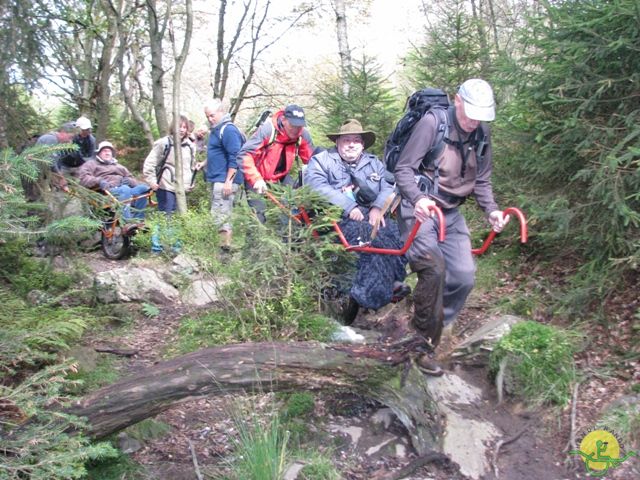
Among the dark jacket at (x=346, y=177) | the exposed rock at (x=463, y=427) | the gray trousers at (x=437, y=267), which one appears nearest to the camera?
the exposed rock at (x=463, y=427)

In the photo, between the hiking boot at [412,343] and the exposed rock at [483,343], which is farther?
the exposed rock at [483,343]

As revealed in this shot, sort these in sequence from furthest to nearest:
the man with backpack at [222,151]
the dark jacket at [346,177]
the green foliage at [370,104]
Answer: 1. the green foliage at [370,104]
2. the man with backpack at [222,151]
3. the dark jacket at [346,177]

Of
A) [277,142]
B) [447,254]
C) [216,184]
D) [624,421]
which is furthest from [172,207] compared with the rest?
[624,421]

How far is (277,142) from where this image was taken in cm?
662

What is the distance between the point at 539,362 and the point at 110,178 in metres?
7.99

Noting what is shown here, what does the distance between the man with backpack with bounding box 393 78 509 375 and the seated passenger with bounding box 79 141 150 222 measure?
20.5 ft

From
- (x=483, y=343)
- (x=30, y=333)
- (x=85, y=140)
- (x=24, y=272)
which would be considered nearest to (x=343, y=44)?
(x=85, y=140)

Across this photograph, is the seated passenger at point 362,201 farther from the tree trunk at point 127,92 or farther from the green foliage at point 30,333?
the tree trunk at point 127,92

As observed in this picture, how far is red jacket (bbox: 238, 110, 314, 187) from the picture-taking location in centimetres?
647

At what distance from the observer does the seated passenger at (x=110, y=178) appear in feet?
32.1

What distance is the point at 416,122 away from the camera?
4.60 metres

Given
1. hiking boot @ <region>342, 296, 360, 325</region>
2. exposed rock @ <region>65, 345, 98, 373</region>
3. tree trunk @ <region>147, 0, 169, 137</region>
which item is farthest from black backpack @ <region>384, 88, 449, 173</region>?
tree trunk @ <region>147, 0, 169, 137</region>

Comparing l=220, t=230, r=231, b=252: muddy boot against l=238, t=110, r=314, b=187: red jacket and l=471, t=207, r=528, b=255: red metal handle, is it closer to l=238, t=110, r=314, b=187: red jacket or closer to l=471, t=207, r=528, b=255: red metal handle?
l=238, t=110, r=314, b=187: red jacket

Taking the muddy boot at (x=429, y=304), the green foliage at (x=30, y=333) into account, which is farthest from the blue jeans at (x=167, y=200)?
the muddy boot at (x=429, y=304)
